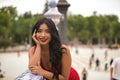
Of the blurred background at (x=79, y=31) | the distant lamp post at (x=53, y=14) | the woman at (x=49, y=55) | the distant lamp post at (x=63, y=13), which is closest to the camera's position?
the woman at (x=49, y=55)

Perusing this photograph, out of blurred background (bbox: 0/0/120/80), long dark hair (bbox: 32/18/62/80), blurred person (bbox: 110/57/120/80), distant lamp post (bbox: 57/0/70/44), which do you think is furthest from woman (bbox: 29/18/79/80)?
blurred background (bbox: 0/0/120/80)

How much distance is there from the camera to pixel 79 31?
151ft

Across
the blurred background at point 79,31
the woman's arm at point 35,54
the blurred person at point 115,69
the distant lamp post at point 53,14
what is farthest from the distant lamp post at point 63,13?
the blurred background at point 79,31

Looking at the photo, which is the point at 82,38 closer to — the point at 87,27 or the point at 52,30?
the point at 87,27

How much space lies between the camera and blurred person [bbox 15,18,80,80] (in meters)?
2.39

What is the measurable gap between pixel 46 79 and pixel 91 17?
134 ft

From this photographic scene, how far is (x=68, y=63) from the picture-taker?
2.44 metres

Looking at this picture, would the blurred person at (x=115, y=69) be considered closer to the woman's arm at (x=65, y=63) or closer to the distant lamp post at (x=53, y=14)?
the distant lamp post at (x=53, y=14)

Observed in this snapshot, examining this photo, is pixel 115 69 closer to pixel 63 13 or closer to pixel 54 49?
pixel 54 49

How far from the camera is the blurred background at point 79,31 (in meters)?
17.4

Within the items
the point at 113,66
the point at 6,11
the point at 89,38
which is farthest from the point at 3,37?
the point at 89,38

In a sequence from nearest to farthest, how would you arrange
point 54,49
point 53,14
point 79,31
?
point 54,49, point 53,14, point 79,31

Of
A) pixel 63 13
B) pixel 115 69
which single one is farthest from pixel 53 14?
pixel 115 69

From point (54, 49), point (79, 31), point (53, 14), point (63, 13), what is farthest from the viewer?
point (79, 31)
